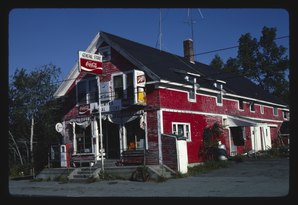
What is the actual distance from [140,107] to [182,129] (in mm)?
2864

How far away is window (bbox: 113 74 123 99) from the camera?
66.6 feet

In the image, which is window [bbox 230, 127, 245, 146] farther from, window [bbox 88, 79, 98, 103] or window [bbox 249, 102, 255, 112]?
window [bbox 88, 79, 98, 103]

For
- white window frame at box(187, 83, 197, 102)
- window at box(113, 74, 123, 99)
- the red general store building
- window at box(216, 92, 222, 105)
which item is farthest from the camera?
window at box(216, 92, 222, 105)

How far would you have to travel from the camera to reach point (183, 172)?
18.2 meters

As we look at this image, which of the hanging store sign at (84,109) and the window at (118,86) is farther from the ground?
the window at (118,86)

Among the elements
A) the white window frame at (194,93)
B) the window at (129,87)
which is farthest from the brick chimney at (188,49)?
the window at (129,87)

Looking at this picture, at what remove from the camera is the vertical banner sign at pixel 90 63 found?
18.6m

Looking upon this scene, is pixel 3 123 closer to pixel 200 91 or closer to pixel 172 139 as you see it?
pixel 172 139

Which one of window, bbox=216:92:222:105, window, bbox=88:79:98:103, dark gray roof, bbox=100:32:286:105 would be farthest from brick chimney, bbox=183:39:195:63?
window, bbox=88:79:98:103

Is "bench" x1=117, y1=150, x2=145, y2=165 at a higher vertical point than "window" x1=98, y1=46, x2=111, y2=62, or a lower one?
lower

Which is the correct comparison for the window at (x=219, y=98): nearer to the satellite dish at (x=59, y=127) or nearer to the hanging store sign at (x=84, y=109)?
the hanging store sign at (x=84, y=109)

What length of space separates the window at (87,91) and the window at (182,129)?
4702 mm

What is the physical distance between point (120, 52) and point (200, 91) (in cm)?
566
